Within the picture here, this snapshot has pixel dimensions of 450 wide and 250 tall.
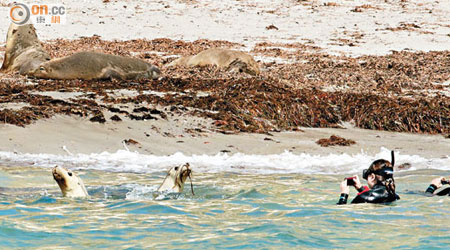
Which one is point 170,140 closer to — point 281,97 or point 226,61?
point 281,97

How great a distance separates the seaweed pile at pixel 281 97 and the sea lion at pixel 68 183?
3.56 metres

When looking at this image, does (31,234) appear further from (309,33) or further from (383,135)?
(309,33)

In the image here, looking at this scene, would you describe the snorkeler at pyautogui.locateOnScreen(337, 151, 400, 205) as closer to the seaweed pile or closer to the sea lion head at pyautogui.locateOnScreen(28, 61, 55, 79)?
the seaweed pile

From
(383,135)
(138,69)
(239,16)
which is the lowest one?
(383,135)

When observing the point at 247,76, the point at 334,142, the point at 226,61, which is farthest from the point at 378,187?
the point at 226,61

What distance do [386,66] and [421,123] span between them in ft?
18.2

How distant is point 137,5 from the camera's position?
25.9 meters

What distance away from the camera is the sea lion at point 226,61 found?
15141mm

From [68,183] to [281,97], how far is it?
6.15 m

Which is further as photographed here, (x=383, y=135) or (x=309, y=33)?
(x=309, y=33)

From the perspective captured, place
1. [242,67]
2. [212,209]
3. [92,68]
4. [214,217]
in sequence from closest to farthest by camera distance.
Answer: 1. [214,217]
2. [212,209]
3. [92,68]
4. [242,67]

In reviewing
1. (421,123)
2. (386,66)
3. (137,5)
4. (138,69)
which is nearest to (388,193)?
(421,123)

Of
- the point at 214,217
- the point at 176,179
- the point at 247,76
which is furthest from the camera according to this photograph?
the point at 247,76

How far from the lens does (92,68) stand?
13812 millimetres
